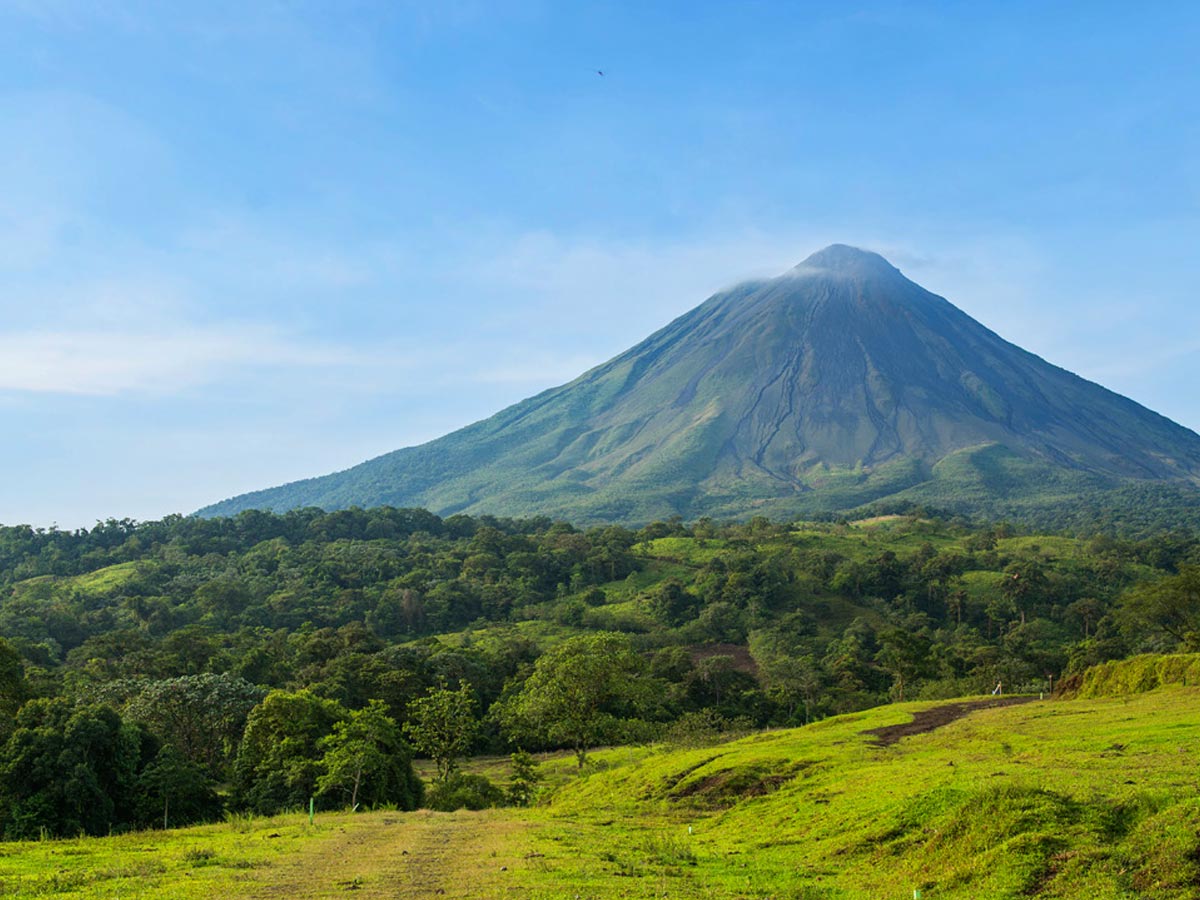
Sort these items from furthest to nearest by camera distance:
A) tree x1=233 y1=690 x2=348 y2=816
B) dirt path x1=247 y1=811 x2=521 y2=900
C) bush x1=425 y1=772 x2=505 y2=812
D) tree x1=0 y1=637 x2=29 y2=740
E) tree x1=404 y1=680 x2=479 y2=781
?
tree x1=404 y1=680 x2=479 y2=781
tree x1=0 y1=637 x2=29 y2=740
bush x1=425 y1=772 x2=505 y2=812
tree x1=233 y1=690 x2=348 y2=816
dirt path x1=247 y1=811 x2=521 y2=900

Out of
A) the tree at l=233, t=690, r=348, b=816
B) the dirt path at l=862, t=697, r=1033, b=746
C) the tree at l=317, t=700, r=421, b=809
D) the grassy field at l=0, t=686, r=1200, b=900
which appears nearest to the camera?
the grassy field at l=0, t=686, r=1200, b=900

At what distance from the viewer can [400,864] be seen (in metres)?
13.7

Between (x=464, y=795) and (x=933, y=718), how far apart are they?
14.3 metres

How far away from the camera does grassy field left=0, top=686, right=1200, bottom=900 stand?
11305 mm

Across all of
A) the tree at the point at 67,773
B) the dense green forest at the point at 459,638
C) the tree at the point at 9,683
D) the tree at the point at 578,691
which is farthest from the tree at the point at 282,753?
the tree at the point at 578,691

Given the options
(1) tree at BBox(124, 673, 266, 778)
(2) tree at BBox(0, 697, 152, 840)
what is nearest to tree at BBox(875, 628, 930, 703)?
(1) tree at BBox(124, 673, 266, 778)

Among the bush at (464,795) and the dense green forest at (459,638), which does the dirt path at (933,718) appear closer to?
the dense green forest at (459,638)

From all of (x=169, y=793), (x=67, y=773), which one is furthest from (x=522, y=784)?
(x=67, y=773)

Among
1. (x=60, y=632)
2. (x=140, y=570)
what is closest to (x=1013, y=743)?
(x=60, y=632)

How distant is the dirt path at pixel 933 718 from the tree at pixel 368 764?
43.8 feet

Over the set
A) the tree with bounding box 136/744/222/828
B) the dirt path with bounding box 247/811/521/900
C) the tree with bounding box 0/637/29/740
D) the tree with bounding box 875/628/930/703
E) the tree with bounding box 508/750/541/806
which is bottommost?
the tree with bounding box 875/628/930/703

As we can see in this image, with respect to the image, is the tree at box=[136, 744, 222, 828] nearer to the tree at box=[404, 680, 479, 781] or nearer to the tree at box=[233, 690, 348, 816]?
the tree at box=[233, 690, 348, 816]

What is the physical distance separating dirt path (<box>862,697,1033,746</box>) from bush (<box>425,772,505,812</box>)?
1097cm

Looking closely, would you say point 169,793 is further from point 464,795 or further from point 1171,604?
point 1171,604
